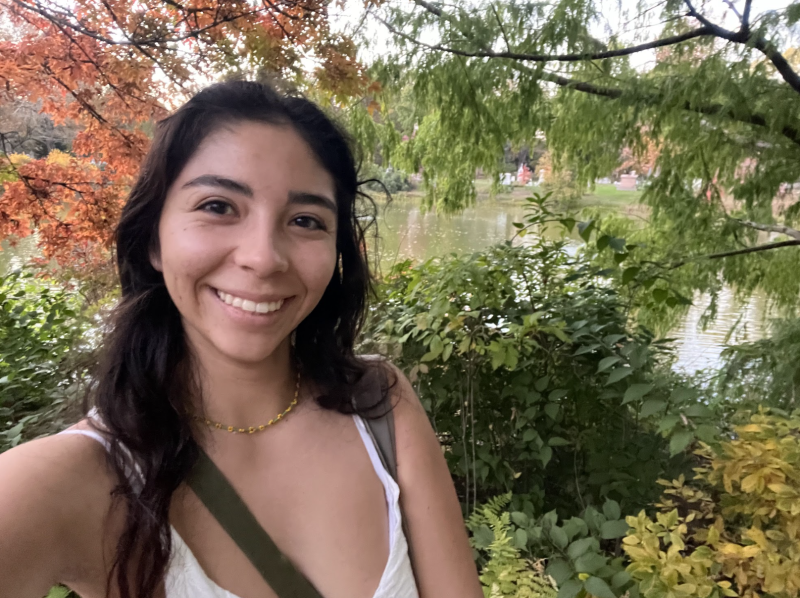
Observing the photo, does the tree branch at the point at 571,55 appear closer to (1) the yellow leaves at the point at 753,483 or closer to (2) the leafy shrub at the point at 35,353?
(1) the yellow leaves at the point at 753,483

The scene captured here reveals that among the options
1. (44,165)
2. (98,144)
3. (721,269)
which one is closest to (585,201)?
(721,269)

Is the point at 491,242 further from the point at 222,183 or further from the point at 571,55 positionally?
the point at 222,183

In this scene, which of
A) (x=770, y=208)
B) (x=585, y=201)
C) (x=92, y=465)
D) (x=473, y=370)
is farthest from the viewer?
(x=585, y=201)

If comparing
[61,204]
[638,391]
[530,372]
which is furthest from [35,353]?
[638,391]

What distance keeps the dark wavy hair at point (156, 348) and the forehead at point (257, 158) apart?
2 cm

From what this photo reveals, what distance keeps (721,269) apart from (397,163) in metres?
1.64

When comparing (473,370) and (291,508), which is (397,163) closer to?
(473,370)

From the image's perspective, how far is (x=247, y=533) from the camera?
2.42 feet

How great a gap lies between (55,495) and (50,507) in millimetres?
14

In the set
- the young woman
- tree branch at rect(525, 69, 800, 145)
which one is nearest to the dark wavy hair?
the young woman

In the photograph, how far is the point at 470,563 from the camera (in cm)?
90

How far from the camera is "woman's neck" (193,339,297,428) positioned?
0.83 metres

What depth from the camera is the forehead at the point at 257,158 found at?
2.43 ft

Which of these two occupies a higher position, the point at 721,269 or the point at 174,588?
the point at 721,269
